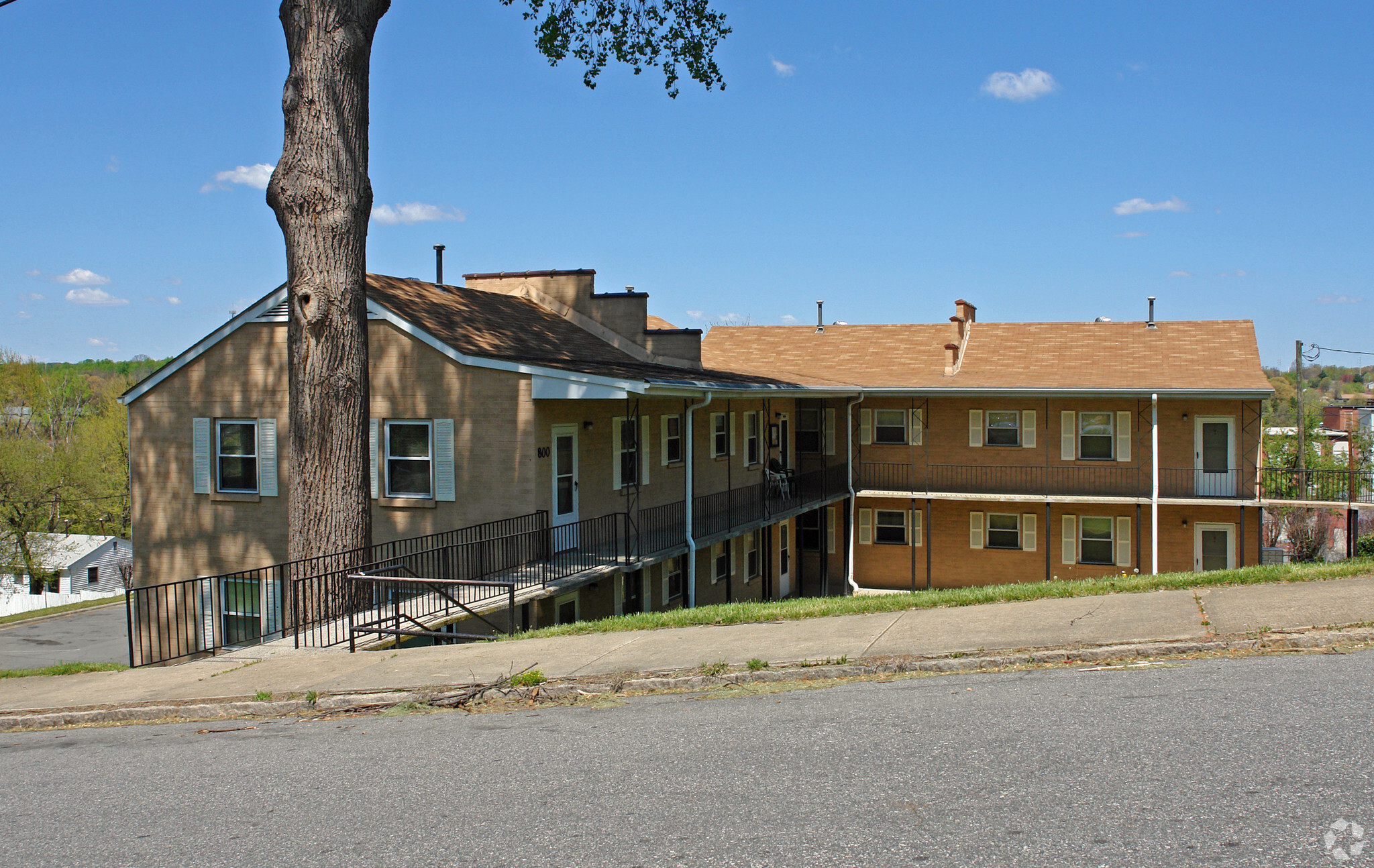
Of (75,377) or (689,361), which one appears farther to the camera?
(75,377)

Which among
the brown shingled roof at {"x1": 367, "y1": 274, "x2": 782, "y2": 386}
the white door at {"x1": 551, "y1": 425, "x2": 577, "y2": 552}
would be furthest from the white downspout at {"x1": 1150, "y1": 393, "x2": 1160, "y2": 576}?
the white door at {"x1": 551, "y1": 425, "x2": 577, "y2": 552}

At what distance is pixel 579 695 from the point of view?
7980 millimetres

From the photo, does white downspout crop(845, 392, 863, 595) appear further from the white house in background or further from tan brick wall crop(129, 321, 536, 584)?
the white house in background

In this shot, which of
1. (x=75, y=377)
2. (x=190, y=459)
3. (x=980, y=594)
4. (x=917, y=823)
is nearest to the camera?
(x=917, y=823)

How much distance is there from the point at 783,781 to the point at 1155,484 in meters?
21.8

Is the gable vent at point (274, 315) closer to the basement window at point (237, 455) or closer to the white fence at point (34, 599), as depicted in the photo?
the basement window at point (237, 455)

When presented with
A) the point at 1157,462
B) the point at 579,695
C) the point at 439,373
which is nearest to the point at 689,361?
the point at 439,373

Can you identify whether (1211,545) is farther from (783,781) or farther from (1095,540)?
(783,781)

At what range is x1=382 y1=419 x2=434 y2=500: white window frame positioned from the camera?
625 inches

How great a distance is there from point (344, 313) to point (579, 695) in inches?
267

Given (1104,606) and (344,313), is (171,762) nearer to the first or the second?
(344,313)

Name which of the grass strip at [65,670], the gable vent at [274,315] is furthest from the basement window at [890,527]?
the grass strip at [65,670]

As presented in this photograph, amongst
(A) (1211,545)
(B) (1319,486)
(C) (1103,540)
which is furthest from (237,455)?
(B) (1319,486)

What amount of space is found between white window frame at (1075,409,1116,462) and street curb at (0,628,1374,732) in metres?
19.5
